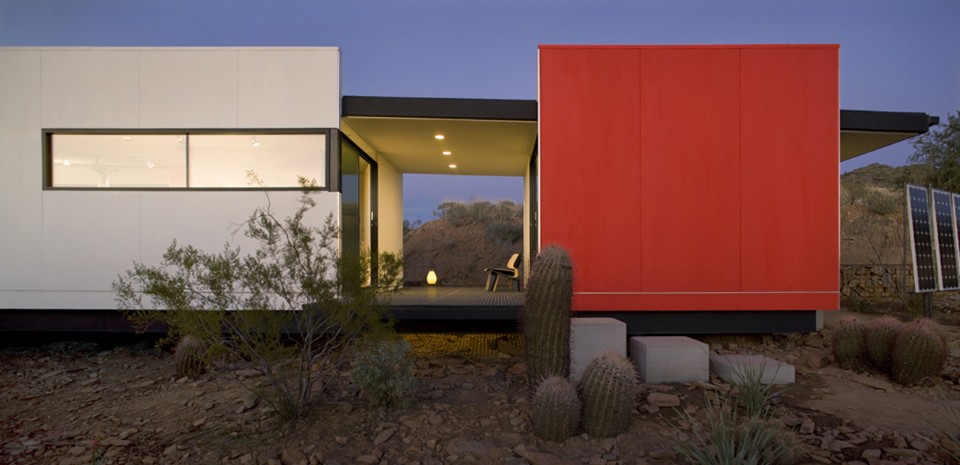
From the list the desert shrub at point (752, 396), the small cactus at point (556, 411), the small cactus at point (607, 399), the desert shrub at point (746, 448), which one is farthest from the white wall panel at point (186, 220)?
the desert shrub at point (752, 396)

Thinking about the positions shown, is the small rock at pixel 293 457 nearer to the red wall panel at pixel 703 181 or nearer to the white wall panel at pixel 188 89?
the red wall panel at pixel 703 181

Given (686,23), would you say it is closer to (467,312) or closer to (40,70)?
(467,312)

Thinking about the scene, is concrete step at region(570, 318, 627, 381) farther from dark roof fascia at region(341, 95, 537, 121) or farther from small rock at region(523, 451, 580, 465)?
dark roof fascia at region(341, 95, 537, 121)

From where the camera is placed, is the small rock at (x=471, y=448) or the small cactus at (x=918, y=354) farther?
the small cactus at (x=918, y=354)

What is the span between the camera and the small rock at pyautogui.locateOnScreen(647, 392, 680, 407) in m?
4.11

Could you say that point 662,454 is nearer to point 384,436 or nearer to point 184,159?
point 384,436

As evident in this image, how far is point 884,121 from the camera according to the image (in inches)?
239

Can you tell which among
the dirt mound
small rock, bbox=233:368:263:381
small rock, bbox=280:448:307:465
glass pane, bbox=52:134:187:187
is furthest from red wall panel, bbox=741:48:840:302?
the dirt mound

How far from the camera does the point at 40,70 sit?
5977 millimetres

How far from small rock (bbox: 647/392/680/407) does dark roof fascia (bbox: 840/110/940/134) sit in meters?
4.27

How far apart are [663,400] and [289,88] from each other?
17.0 ft

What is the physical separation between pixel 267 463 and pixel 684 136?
5.20 metres

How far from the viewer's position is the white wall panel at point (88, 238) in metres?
5.91

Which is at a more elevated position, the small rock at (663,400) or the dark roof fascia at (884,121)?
the dark roof fascia at (884,121)
